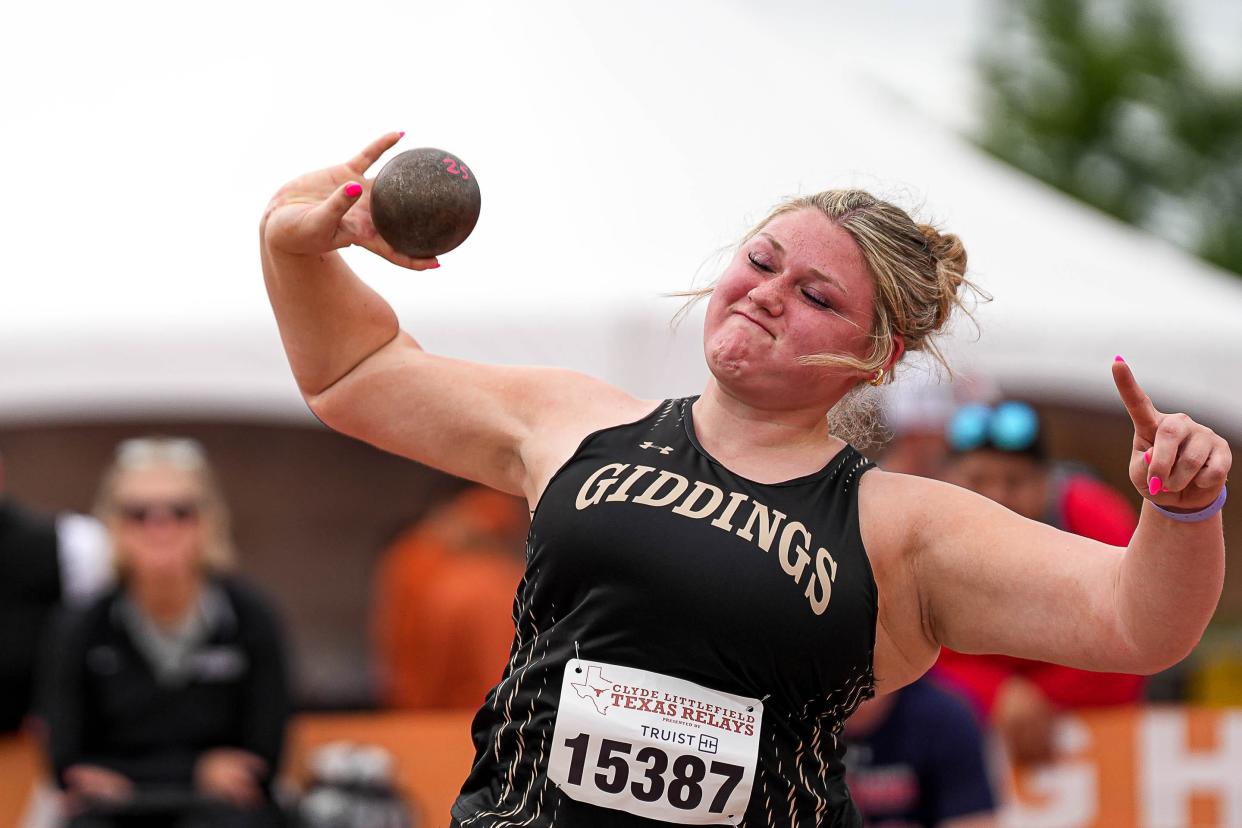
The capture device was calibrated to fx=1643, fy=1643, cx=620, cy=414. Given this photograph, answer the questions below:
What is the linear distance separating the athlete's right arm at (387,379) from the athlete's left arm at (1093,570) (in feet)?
1.86

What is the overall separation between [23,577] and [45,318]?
1.52m

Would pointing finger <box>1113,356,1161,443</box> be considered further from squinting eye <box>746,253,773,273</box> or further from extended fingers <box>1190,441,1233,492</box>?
squinting eye <box>746,253,773,273</box>

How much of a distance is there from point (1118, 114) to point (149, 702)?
26.7m

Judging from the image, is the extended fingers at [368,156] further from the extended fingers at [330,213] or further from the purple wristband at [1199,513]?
the purple wristband at [1199,513]

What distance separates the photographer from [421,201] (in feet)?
8.09

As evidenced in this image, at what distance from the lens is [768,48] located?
9852mm

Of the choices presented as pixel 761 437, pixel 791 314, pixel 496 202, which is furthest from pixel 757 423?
pixel 496 202

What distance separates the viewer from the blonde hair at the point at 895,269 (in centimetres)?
249

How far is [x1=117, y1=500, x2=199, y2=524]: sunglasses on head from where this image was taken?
5586mm

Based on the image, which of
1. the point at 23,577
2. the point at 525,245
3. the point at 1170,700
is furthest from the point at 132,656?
the point at 1170,700

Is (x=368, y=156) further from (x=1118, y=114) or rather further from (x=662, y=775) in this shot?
(x=1118, y=114)

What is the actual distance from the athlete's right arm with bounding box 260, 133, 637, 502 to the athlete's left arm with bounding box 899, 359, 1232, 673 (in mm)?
568

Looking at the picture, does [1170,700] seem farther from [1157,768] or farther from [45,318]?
[45,318]

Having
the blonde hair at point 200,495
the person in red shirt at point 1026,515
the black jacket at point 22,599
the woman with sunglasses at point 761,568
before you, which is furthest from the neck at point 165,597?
the woman with sunglasses at point 761,568
